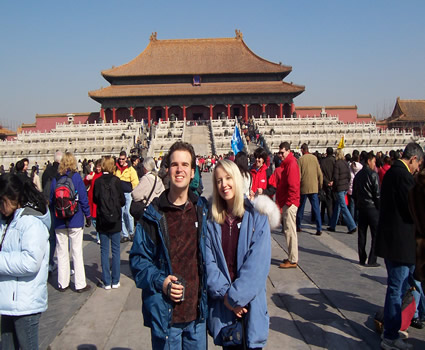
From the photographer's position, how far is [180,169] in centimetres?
284

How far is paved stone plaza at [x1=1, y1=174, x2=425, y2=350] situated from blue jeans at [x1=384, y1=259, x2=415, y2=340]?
243 mm

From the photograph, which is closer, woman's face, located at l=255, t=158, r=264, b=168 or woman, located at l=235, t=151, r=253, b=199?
woman, located at l=235, t=151, r=253, b=199

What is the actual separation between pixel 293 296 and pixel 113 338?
87.0 inches

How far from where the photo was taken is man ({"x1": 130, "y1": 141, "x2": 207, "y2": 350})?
264cm

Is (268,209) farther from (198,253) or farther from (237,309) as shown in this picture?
(237,309)

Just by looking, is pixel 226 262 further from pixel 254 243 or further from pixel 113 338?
pixel 113 338

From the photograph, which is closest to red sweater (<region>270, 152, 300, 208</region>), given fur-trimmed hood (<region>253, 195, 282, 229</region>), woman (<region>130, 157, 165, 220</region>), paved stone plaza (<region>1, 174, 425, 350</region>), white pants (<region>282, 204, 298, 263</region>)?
white pants (<region>282, 204, 298, 263</region>)

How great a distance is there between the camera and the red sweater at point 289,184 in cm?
625

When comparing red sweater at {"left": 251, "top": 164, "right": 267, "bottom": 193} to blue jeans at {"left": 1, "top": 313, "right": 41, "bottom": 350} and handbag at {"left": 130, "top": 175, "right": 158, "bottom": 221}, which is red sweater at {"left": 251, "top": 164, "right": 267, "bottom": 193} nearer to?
handbag at {"left": 130, "top": 175, "right": 158, "bottom": 221}

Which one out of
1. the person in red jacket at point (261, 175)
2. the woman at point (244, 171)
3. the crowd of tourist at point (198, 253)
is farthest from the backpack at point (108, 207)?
the crowd of tourist at point (198, 253)

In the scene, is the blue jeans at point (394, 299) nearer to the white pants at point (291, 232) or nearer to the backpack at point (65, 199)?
the white pants at point (291, 232)

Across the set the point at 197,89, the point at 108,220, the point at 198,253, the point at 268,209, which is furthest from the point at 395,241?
the point at 197,89

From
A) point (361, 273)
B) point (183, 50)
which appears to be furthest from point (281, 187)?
point (183, 50)

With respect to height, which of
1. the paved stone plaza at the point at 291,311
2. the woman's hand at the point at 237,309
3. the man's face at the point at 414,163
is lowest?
the paved stone plaza at the point at 291,311
